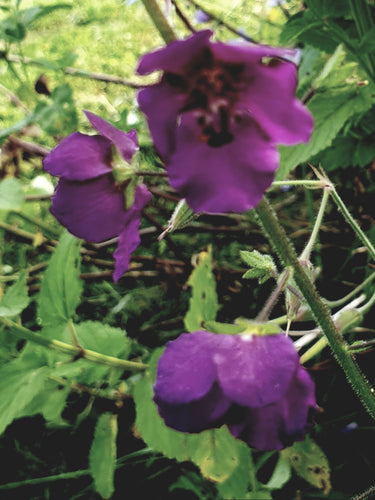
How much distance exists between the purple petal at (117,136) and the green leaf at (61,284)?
0.28 meters

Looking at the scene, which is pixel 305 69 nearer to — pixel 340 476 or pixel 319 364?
pixel 319 364

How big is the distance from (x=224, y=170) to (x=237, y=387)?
22cm

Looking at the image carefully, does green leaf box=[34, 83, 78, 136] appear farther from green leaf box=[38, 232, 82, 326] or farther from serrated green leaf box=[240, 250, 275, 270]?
serrated green leaf box=[240, 250, 275, 270]

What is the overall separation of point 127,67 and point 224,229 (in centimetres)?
124

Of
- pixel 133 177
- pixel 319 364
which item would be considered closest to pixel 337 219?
pixel 319 364

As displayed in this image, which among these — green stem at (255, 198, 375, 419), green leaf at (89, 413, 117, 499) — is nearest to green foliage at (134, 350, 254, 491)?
green leaf at (89, 413, 117, 499)

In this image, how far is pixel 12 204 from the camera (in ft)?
2.70

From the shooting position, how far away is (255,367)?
0.53m

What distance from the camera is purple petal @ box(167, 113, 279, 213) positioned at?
0.48 metres

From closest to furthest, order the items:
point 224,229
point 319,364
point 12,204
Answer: point 12,204 < point 319,364 < point 224,229

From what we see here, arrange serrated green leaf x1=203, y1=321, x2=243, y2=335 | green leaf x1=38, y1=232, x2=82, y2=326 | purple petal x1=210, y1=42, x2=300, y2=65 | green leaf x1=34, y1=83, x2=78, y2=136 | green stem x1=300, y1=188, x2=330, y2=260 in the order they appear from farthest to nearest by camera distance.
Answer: green leaf x1=34, y1=83, x2=78, y2=136 → green leaf x1=38, y1=232, x2=82, y2=326 → green stem x1=300, y1=188, x2=330, y2=260 → serrated green leaf x1=203, y1=321, x2=243, y2=335 → purple petal x1=210, y1=42, x2=300, y2=65

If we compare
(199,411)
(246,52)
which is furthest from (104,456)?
(246,52)

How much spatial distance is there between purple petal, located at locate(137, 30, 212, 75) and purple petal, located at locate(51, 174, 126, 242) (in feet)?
0.65

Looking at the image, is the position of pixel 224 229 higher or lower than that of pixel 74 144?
lower
